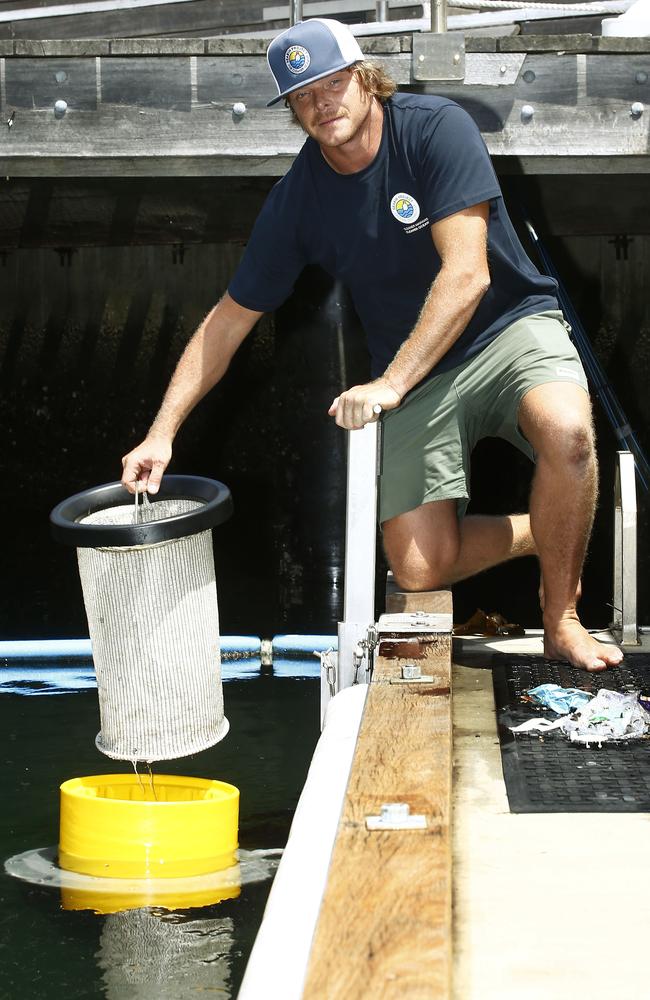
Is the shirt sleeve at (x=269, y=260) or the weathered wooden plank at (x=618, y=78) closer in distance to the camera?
the shirt sleeve at (x=269, y=260)

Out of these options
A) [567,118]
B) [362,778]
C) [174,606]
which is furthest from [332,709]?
[567,118]

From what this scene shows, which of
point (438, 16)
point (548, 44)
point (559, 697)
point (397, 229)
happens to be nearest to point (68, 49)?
point (438, 16)

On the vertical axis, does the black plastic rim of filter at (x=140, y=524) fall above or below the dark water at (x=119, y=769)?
above

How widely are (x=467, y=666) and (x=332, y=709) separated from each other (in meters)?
0.58

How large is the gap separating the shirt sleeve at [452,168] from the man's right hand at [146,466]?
0.84 metres

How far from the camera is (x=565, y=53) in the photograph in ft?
15.0

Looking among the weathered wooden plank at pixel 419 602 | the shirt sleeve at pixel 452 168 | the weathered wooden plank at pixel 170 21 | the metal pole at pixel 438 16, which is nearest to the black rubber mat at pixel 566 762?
the weathered wooden plank at pixel 419 602

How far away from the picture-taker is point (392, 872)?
1489 mm

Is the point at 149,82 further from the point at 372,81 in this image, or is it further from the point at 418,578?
the point at 418,578

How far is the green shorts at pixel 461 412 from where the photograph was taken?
9.83ft

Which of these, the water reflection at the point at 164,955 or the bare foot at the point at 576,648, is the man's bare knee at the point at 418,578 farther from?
the water reflection at the point at 164,955

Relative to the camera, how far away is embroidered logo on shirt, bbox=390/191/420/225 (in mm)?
2982

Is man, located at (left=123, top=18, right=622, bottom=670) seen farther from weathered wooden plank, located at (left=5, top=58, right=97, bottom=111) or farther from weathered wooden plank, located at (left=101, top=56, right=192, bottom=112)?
Result: weathered wooden plank, located at (left=5, top=58, right=97, bottom=111)

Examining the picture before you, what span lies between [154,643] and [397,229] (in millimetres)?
1176
